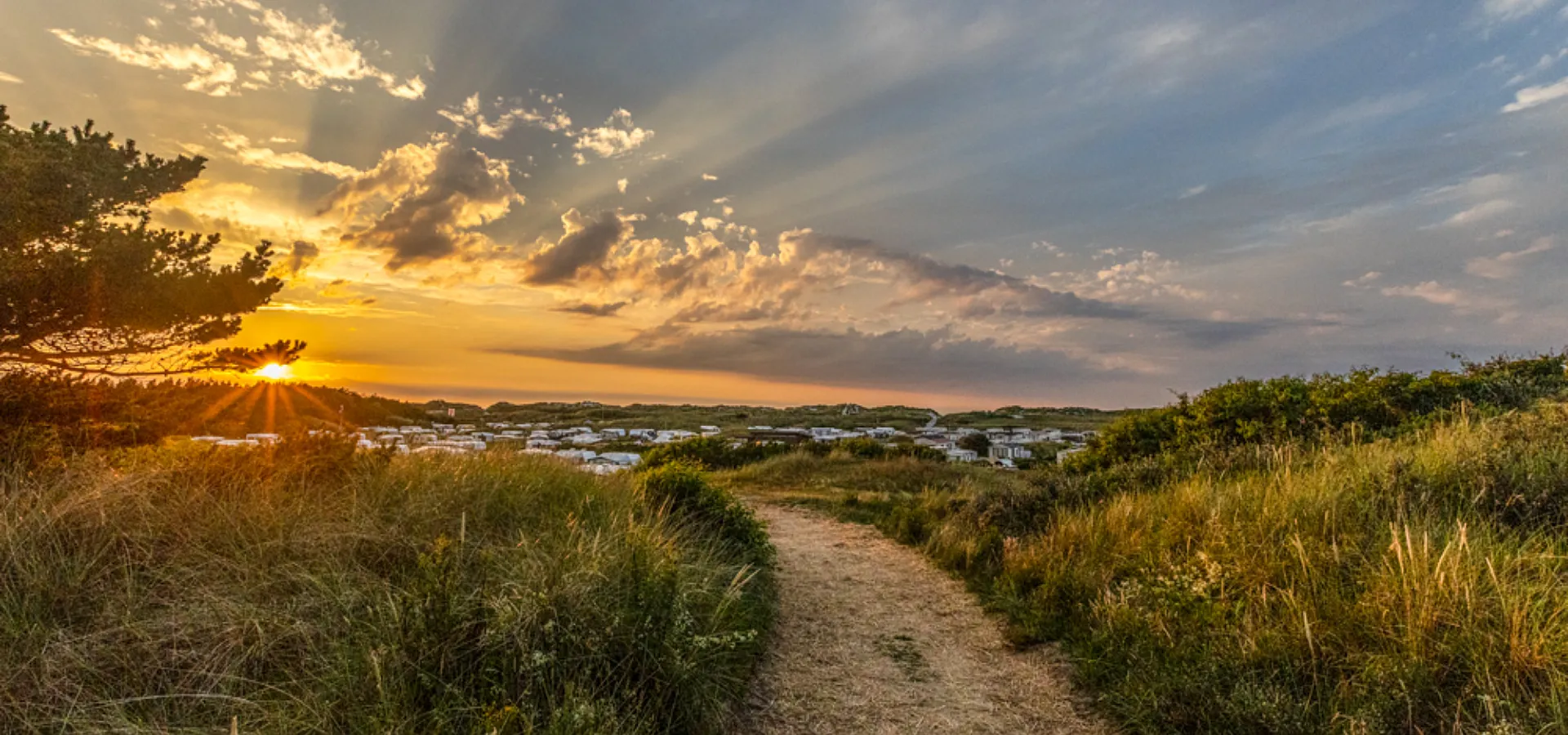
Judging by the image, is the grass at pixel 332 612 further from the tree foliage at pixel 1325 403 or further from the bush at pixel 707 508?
the tree foliage at pixel 1325 403

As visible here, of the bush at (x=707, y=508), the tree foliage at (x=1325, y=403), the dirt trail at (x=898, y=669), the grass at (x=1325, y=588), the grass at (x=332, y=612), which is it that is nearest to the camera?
the grass at (x=332, y=612)

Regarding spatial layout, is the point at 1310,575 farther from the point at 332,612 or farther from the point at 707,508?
the point at 332,612

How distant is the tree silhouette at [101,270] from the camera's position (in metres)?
10.8

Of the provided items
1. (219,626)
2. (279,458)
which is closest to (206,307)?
(279,458)

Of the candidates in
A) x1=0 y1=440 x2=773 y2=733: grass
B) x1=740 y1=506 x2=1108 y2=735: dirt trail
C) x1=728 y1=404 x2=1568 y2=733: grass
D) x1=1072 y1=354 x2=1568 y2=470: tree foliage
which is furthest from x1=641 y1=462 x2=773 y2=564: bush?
x1=1072 y1=354 x2=1568 y2=470: tree foliage

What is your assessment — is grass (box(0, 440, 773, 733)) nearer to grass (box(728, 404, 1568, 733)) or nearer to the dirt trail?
the dirt trail

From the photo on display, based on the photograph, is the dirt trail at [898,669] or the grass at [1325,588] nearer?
the grass at [1325,588]

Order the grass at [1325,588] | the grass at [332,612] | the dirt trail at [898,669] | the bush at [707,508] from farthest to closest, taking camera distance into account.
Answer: the bush at [707,508]
the dirt trail at [898,669]
the grass at [1325,588]
the grass at [332,612]

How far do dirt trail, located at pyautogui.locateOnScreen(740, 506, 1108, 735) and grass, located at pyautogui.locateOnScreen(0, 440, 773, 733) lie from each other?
17.6 inches

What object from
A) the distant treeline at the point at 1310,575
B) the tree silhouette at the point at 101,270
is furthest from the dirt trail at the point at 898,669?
the tree silhouette at the point at 101,270

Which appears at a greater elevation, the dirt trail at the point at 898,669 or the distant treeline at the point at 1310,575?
the distant treeline at the point at 1310,575

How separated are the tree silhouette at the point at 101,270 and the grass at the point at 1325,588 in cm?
1361

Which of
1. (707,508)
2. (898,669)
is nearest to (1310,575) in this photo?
(898,669)

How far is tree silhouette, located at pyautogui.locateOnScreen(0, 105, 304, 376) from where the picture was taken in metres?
10.8
